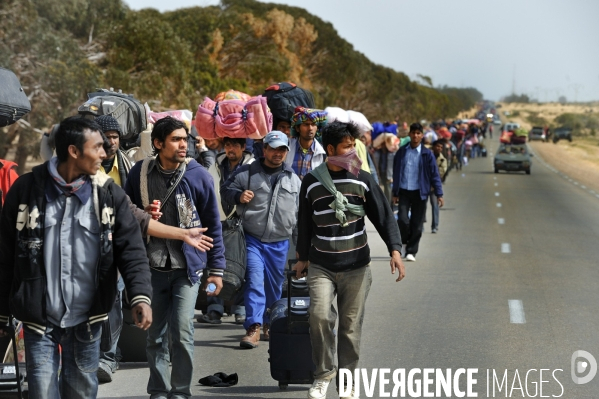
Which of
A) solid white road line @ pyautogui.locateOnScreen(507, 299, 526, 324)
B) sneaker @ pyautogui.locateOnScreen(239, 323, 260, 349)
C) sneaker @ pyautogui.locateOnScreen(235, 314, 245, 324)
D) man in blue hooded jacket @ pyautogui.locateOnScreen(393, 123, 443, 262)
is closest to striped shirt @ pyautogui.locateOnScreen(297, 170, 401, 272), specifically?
sneaker @ pyautogui.locateOnScreen(239, 323, 260, 349)

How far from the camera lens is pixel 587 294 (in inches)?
497

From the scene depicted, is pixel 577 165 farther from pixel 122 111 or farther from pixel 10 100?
pixel 10 100

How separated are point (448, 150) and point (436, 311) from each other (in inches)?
1123

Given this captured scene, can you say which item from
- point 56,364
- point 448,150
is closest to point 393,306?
point 56,364

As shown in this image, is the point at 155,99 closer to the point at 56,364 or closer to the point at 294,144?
the point at 294,144

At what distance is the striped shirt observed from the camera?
7.14 meters

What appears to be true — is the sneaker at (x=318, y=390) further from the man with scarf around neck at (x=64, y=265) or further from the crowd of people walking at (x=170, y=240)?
the man with scarf around neck at (x=64, y=265)

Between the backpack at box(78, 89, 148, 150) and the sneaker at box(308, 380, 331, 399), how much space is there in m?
2.92

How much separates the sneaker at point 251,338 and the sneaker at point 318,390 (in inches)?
79.2

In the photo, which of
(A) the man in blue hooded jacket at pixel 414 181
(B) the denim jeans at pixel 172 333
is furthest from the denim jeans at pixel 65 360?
(A) the man in blue hooded jacket at pixel 414 181

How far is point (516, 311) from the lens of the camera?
1120 centimetres

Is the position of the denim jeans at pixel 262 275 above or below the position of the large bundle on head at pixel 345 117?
below

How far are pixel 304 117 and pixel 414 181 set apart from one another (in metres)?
5.65

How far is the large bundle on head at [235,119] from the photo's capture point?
10141 millimetres
